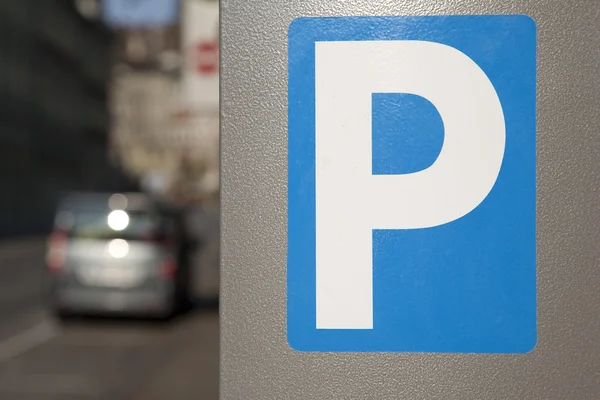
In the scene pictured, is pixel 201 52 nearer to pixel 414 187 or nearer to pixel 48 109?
pixel 414 187

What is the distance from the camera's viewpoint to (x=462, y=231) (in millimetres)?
2100

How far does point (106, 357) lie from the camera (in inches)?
388

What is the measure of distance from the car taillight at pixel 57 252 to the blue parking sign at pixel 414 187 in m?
10.1

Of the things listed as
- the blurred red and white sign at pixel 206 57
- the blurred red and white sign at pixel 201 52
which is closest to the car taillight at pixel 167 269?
the blurred red and white sign at pixel 201 52

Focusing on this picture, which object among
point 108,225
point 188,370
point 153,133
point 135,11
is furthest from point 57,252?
point 153,133

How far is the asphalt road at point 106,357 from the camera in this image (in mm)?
8291

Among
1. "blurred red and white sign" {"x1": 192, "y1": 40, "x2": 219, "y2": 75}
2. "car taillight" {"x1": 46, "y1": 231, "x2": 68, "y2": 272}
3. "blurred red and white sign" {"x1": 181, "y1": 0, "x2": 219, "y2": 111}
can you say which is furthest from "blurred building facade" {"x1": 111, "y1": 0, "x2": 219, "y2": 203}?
"car taillight" {"x1": 46, "y1": 231, "x2": 68, "y2": 272}

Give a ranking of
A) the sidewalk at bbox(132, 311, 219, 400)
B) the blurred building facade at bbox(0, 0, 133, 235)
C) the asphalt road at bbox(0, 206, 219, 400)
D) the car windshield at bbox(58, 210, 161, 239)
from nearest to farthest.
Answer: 1. the sidewalk at bbox(132, 311, 219, 400)
2. the asphalt road at bbox(0, 206, 219, 400)
3. the car windshield at bbox(58, 210, 161, 239)
4. the blurred building facade at bbox(0, 0, 133, 235)

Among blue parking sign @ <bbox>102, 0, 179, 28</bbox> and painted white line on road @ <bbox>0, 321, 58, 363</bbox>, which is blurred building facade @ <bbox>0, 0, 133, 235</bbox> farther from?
painted white line on road @ <bbox>0, 321, 58, 363</bbox>

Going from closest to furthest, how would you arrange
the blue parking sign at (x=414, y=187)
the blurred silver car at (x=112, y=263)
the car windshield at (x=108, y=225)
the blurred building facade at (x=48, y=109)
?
the blue parking sign at (x=414, y=187), the blurred silver car at (x=112, y=263), the car windshield at (x=108, y=225), the blurred building facade at (x=48, y=109)

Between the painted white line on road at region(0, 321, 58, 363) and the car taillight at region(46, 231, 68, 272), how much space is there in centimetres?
83

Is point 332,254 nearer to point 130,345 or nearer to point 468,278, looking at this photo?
point 468,278

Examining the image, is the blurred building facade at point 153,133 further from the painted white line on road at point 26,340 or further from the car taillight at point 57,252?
the painted white line on road at point 26,340

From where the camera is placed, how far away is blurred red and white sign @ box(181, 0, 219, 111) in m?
11.6
